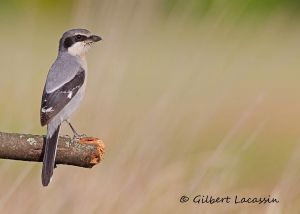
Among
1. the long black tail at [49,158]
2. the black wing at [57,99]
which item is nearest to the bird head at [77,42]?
the black wing at [57,99]

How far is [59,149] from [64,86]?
782 mm

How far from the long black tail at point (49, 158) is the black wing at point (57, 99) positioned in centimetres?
31

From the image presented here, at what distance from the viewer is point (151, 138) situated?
4.97m

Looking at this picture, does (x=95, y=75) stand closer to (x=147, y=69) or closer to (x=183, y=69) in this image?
(x=183, y=69)

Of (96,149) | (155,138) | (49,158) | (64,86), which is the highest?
(96,149)

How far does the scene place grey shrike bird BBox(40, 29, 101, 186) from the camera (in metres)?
4.56

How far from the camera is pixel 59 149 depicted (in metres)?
4.14

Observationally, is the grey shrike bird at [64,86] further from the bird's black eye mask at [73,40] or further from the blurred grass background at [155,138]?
the blurred grass background at [155,138]

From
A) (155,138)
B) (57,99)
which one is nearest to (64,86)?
(57,99)

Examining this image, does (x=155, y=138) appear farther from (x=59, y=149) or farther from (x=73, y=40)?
(x=59, y=149)

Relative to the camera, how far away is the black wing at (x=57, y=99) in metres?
4.68

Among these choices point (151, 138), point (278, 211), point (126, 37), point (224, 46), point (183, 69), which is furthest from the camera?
point (224, 46)

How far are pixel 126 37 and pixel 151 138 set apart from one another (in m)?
1.01

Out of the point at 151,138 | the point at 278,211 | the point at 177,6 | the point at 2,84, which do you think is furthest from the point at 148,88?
the point at 278,211
